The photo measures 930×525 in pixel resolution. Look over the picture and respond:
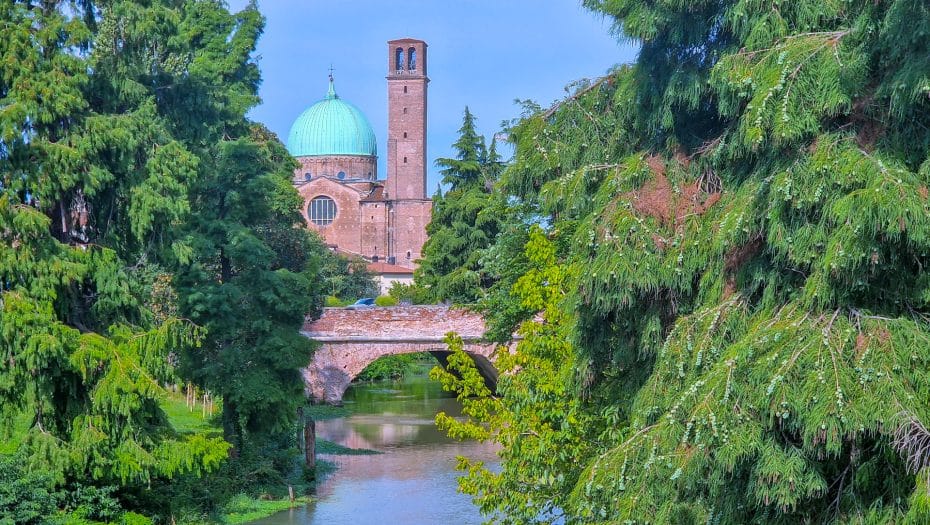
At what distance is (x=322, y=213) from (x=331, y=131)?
516 cm

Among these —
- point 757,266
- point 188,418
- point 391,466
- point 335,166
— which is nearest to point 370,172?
point 335,166

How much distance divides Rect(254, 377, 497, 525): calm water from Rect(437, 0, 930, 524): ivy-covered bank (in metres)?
8.67

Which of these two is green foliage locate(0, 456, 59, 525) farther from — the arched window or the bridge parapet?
the arched window

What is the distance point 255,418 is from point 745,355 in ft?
47.2

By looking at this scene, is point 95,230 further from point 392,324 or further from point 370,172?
point 370,172

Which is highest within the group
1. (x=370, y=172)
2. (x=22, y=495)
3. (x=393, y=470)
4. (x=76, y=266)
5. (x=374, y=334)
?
(x=370, y=172)

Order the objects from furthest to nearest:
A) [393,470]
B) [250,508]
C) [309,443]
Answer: [393,470], [309,443], [250,508]

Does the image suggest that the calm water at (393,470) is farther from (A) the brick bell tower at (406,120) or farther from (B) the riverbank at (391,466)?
(A) the brick bell tower at (406,120)

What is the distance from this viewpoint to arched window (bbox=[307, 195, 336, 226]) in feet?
234

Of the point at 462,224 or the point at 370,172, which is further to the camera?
the point at 370,172

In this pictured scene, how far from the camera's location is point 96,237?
15.0 meters

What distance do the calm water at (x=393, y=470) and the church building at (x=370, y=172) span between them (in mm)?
34321

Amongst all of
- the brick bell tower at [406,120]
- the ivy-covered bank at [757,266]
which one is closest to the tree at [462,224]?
the ivy-covered bank at [757,266]

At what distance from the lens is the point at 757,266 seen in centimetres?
861
